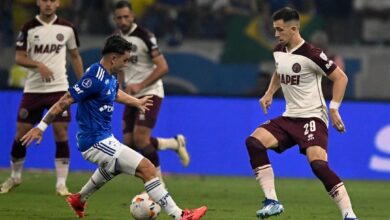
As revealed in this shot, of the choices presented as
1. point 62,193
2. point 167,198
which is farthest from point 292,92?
point 62,193

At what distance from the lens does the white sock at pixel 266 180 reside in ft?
32.7

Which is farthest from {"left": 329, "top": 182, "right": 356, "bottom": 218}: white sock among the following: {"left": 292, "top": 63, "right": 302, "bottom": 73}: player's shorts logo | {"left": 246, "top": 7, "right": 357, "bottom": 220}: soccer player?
{"left": 292, "top": 63, "right": 302, "bottom": 73}: player's shorts logo

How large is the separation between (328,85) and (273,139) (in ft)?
25.2

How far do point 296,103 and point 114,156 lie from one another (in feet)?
6.13

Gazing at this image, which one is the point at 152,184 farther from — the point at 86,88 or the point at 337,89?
the point at 337,89

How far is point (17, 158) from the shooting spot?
13086 millimetres

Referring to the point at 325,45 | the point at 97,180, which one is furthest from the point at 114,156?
the point at 325,45

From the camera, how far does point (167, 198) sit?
938 centimetres

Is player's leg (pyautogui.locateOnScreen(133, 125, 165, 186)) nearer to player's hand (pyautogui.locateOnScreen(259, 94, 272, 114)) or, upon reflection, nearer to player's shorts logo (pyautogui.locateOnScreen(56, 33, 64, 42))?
player's shorts logo (pyautogui.locateOnScreen(56, 33, 64, 42))

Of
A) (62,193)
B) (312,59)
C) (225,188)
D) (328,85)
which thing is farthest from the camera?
(328,85)

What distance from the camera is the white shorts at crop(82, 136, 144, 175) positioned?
31.7 ft

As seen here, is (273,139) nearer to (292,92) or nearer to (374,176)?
(292,92)

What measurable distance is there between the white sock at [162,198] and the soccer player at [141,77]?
377cm

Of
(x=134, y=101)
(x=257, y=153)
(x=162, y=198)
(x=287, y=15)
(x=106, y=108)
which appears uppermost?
(x=287, y=15)
